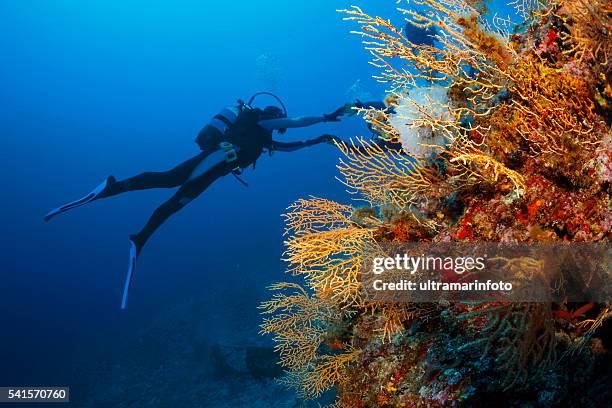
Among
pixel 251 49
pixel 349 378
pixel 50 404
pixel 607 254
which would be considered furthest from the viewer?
pixel 251 49

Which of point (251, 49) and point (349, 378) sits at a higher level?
point (251, 49)

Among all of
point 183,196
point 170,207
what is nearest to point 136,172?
point 183,196

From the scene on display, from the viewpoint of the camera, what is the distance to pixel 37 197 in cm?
6331

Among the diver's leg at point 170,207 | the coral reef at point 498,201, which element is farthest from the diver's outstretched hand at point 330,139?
the diver's leg at point 170,207

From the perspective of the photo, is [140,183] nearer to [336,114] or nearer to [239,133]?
[239,133]

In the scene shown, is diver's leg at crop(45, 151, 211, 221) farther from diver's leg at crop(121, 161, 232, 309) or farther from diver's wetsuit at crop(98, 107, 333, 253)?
diver's leg at crop(121, 161, 232, 309)

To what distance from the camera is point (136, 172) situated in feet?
274

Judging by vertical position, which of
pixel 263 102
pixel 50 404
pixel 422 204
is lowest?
pixel 50 404

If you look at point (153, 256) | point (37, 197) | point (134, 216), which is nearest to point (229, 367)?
point (153, 256)

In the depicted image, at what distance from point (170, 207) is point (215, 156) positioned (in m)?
1.78

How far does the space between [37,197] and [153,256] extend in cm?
3280

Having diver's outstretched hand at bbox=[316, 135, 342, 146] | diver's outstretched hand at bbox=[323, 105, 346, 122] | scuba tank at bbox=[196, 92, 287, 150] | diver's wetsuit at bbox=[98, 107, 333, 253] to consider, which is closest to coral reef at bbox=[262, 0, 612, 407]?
diver's outstretched hand at bbox=[316, 135, 342, 146]

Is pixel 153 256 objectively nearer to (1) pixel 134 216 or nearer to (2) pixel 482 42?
(1) pixel 134 216
